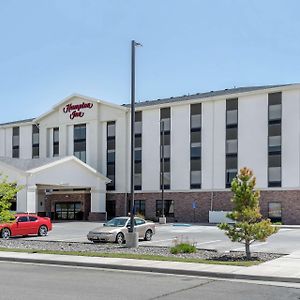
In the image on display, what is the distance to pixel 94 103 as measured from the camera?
59.5 meters

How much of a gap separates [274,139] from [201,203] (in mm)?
9699

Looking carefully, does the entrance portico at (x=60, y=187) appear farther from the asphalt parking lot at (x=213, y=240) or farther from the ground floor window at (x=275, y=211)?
A: the ground floor window at (x=275, y=211)

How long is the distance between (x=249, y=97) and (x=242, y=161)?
613 centimetres

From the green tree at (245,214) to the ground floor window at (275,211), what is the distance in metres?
31.6

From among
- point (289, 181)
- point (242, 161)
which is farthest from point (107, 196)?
point (289, 181)

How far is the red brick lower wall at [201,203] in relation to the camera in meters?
48.0

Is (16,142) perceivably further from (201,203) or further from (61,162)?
(201,203)

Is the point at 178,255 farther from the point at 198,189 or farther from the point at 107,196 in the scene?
the point at 107,196

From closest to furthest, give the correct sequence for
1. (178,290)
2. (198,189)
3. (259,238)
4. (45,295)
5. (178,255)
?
(45,295) < (178,290) < (259,238) < (178,255) < (198,189)

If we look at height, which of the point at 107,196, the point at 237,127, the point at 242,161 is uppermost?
the point at 237,127

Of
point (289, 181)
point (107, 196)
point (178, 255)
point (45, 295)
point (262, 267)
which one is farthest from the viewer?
point (107, 196)

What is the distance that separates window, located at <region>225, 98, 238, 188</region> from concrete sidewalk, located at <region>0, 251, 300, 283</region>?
32.2 m

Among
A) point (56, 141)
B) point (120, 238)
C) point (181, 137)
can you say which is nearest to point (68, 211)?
point (56, 141)

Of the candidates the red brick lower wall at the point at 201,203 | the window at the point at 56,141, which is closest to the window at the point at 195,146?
the red brick lower wall at the point at 201,203
